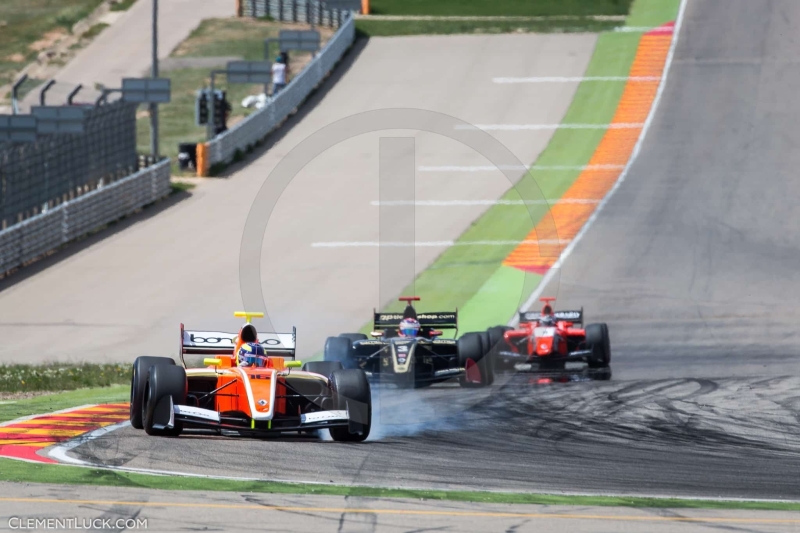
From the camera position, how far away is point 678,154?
39344mm

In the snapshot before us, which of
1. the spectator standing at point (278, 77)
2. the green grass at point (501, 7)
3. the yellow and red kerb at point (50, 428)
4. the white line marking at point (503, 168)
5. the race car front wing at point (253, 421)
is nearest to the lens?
the yellow and red kerb at point (50, 428)

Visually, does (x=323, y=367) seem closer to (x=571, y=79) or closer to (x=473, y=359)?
(x=473, y=359)

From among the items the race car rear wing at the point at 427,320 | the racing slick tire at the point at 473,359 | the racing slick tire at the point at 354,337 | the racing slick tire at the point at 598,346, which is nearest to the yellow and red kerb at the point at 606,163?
the racing slick tire at the point at 598,346

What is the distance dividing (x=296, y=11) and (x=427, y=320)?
1551 inches

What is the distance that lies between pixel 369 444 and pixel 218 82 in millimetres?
39257

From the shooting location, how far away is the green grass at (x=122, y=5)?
6003 centimetres

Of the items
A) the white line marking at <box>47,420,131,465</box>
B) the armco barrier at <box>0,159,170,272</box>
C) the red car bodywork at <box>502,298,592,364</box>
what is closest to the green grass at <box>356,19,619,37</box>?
the armco barrier at <box>0,159,170,272</box>

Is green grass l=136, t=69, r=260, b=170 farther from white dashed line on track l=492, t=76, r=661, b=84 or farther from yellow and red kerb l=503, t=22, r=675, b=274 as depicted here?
yellow and red kerb l=503, t=22, r=675, b=274

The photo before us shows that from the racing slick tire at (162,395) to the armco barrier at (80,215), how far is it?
1814 cm

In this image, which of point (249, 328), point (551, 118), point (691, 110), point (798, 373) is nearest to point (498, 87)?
point (551, 118)

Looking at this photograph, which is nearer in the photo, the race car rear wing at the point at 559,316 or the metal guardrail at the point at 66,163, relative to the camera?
the race car rear wing at the point at 559,316

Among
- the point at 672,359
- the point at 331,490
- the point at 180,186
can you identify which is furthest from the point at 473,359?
the point at 180,186

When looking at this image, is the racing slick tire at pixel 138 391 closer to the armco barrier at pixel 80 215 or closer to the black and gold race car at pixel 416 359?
the black and gold race car at pixel 416 359

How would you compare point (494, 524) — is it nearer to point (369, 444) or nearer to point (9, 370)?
point (369, 444)
